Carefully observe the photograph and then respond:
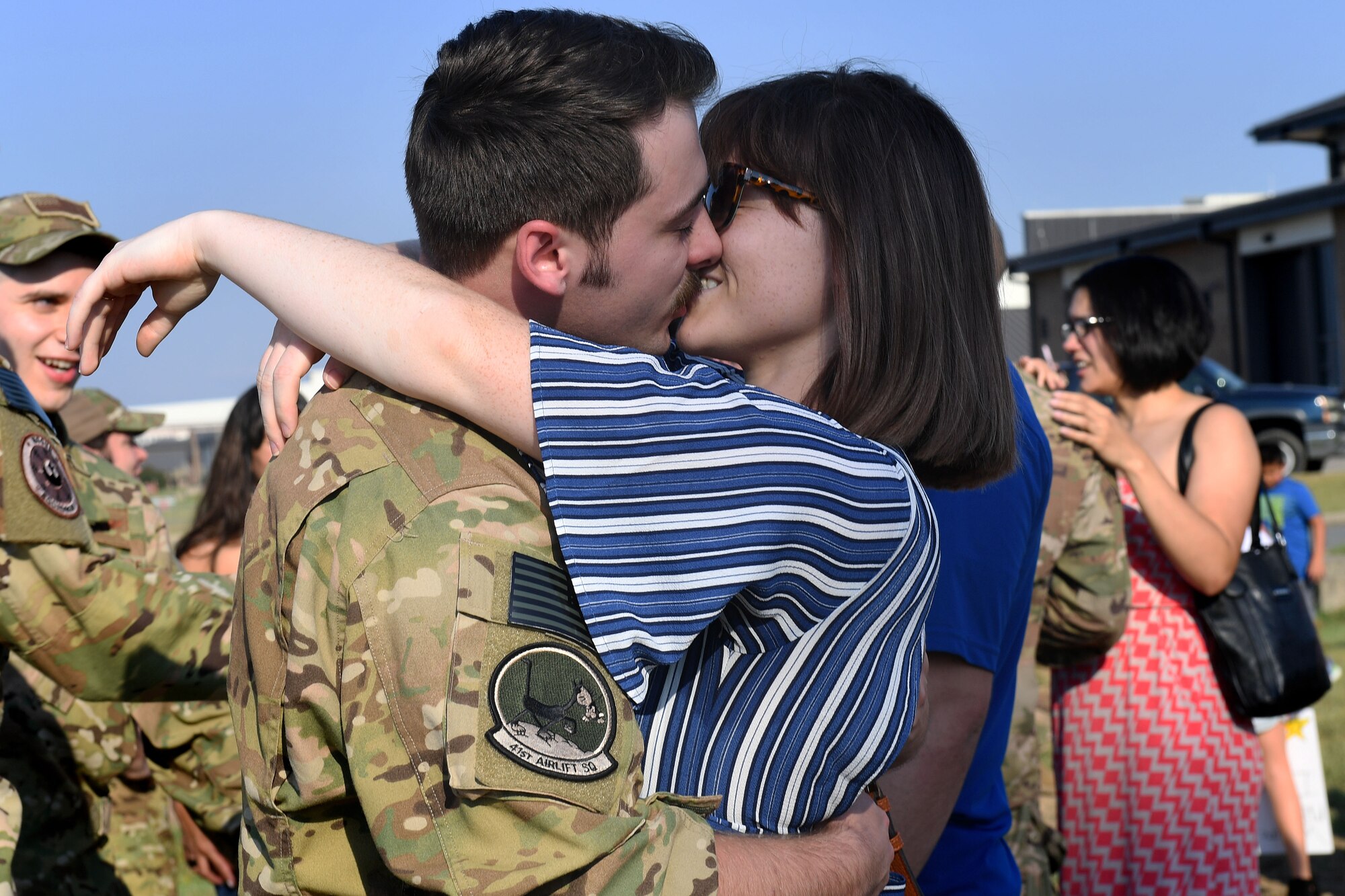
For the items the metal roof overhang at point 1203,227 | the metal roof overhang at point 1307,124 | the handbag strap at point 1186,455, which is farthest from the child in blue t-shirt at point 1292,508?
the metal roof overhang at point 1307,124

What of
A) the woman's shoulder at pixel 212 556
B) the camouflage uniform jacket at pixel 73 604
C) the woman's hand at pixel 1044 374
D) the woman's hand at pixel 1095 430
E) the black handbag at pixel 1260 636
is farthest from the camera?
the woman's shoulder at pixel 212 556

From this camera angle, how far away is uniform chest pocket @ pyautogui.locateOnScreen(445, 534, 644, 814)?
1220mm

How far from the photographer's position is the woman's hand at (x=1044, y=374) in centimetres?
411

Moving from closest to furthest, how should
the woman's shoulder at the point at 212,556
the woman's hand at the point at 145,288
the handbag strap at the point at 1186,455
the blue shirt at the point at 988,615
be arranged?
the woman's hand at the point at 145,288
the blue shirt at the point at 988,615
the handbag strap at the point at 1186,455
the woman's shoulder at the point at 212,556

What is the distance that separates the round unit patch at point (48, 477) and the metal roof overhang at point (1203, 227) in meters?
20.7

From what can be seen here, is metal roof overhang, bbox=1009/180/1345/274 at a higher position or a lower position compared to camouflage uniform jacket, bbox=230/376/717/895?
higher

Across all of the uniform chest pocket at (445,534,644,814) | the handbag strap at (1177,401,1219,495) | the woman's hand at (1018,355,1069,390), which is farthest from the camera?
the woman's hand at (1018,355,1069,390)

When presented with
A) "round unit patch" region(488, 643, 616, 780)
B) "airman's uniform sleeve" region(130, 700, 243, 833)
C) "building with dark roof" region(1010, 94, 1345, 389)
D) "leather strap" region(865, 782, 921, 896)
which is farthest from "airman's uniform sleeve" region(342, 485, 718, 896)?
"building with dark roof" region(1010, 94, 1345, 389)

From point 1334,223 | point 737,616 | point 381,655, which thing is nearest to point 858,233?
point 737,616

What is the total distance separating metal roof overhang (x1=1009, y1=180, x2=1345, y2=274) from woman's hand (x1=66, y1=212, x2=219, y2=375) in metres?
21.1

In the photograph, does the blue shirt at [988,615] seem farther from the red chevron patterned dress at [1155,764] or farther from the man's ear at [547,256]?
the red chevron patterned dress at [1155,764]

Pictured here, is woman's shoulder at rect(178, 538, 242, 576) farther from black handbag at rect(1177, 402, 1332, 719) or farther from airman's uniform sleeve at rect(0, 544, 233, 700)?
black handbag at rect(1177, 402, 1332, 719)

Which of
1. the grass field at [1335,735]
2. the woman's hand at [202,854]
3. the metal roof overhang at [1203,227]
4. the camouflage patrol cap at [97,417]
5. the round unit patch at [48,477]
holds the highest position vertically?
the metal roof overhang at [1203,227]

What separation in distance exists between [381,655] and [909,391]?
3.20 feet
